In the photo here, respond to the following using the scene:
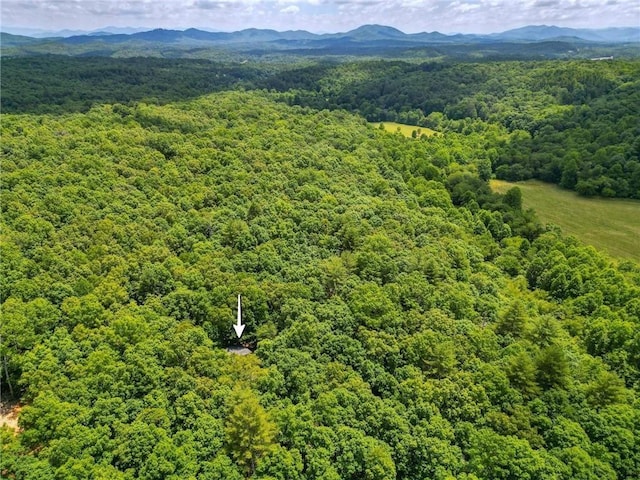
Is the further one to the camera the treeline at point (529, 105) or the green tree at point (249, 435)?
the treeline at point (529, 105)

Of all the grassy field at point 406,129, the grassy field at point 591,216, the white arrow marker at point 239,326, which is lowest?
the grassy field at point 591,216

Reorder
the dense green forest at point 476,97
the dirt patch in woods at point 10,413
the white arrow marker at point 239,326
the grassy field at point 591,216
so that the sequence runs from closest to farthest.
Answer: the dirt patch in woods at point 10,413
the white arrow marker at point 239,326
the grassy field at point 591,216
the dense green forest at point 476,97

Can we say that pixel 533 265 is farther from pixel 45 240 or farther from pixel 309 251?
pixel 45 240

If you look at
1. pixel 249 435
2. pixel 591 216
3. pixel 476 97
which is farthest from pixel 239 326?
pixel 476 97

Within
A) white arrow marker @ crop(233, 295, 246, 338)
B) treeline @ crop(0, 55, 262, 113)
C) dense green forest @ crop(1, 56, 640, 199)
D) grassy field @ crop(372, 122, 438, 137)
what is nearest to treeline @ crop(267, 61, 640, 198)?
dense green forest @ crop(1, 56, 640, 199)

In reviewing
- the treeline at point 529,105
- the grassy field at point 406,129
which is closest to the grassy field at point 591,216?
the treeline at point 529,105

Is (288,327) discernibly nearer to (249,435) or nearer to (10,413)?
(249,435)

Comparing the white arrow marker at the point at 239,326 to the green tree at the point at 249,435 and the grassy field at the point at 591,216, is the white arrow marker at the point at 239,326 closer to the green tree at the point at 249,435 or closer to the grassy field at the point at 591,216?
the green tree at the point at 249,435
